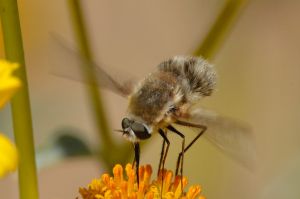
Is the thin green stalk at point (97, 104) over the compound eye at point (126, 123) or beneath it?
over

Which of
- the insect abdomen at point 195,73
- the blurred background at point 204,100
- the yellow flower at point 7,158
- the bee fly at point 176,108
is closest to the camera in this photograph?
the yellow flower at point 7,158

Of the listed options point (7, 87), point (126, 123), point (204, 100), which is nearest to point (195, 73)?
point (126, 123)

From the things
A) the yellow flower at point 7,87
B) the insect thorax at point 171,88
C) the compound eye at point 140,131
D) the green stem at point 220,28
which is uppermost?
the green stem at point 220,28

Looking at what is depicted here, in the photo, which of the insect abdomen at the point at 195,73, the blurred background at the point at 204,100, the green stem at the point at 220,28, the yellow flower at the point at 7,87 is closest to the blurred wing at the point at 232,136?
the insect abdomen at the point at 195,73

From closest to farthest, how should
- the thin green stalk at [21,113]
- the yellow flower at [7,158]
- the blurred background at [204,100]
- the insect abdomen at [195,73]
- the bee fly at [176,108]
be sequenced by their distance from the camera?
1. the yellow flower at [7,158]
2. the thin green stalk at [21,113]
3. the bee fly at [176,108]
4. the insect abdomen at [195,73]
5. the blurred background at [204,100]

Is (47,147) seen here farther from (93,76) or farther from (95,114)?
(93,76)

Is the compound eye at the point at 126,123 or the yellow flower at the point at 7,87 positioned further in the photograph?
the compound eye at the point at 126,123

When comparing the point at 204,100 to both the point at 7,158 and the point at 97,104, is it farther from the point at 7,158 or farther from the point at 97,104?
the point at 7,158

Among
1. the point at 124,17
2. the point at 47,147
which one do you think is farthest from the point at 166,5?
the point at 47,147

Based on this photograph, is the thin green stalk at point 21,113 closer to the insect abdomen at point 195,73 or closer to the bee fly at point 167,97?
the bee fly at point 167,97
